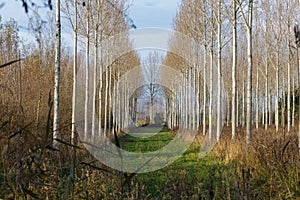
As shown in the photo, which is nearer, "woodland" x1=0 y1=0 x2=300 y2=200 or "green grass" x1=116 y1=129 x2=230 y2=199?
"woodland" x1=0 y1=0 x2=300 y2=200

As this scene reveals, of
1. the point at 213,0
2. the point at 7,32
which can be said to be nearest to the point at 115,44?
the point at 7,32

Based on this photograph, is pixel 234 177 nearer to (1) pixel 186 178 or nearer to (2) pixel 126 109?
(1) pixel 186 178

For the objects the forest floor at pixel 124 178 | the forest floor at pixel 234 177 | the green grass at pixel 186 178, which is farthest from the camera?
the green grass at pixel 186 178

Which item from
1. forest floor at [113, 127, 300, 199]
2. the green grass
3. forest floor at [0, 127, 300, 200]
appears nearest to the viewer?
forest floor at [0, 127, 300, 200]

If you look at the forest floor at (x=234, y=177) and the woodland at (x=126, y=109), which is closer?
the woodland at (x=126, y=109)

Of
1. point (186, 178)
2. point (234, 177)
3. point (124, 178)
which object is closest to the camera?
point (234, 177)

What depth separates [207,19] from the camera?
1809 cm

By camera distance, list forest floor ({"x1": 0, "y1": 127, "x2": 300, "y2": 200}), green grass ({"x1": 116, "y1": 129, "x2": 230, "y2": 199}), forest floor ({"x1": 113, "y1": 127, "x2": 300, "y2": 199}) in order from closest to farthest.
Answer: forest floor ({"x1": 0, "y1": 127, "x2": 300, "y2": 200})
forest floor ({"x1": 113, "y1": 127, "x2": 300, "y2": 199})
green grass ({"x1": 116, "y1": 129, "x2": 230, "y2": 199})

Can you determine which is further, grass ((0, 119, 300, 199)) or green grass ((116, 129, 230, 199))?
green grass ((116, 129, 230, 199))

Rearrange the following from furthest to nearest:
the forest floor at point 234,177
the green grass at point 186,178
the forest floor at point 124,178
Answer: the green grass at point 186,178, the forest floor at point 234,177, the forest floor at point 124,178

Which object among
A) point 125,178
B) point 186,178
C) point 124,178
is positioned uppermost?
point 125,178

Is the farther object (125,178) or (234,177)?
(234,177)

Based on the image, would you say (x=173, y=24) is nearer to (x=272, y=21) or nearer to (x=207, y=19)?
(x=272, y=21)

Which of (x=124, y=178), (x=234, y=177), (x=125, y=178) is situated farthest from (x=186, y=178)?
(x=125, y=178)
